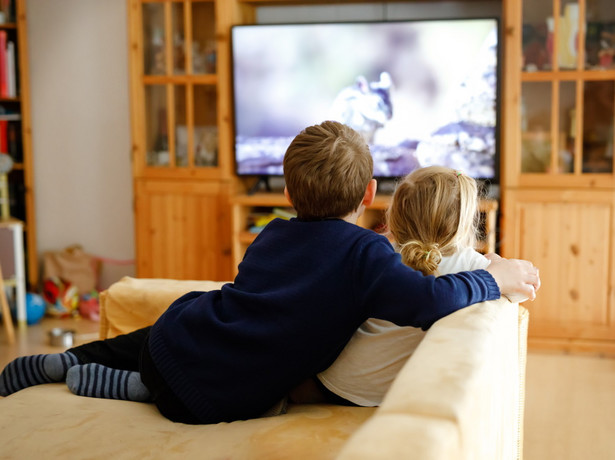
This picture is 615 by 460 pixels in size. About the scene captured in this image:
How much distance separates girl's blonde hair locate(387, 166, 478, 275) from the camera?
169 centimetres

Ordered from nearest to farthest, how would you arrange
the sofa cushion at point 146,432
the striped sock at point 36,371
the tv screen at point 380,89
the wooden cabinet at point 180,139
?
the sofa cushion at point 146,432
the striped sock at point 36,371
the tv screen at point 380,89
the wooden cabinet at point 180,139

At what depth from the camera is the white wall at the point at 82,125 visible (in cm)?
455

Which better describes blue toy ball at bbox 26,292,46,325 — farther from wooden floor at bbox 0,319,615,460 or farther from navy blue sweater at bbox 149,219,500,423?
navy blue sweater at bbox 149,219,500,423

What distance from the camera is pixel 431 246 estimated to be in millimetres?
1656

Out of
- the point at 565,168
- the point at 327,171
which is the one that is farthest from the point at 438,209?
the point at 565,168

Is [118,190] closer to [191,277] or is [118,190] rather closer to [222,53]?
[191,277]

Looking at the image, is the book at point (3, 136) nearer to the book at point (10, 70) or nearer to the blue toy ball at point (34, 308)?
the book at point (10, 70)

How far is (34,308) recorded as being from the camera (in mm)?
4207

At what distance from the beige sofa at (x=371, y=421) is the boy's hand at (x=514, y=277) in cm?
5

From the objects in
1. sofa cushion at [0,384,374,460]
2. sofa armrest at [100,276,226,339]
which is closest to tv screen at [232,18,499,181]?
sofa armrest at [100,276,226,339]

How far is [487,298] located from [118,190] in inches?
136

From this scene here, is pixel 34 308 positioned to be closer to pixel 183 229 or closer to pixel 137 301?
pixel 183 229

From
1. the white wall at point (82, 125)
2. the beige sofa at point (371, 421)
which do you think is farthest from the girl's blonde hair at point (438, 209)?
the white wall at point (82, 125)

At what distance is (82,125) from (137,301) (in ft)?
9.12
